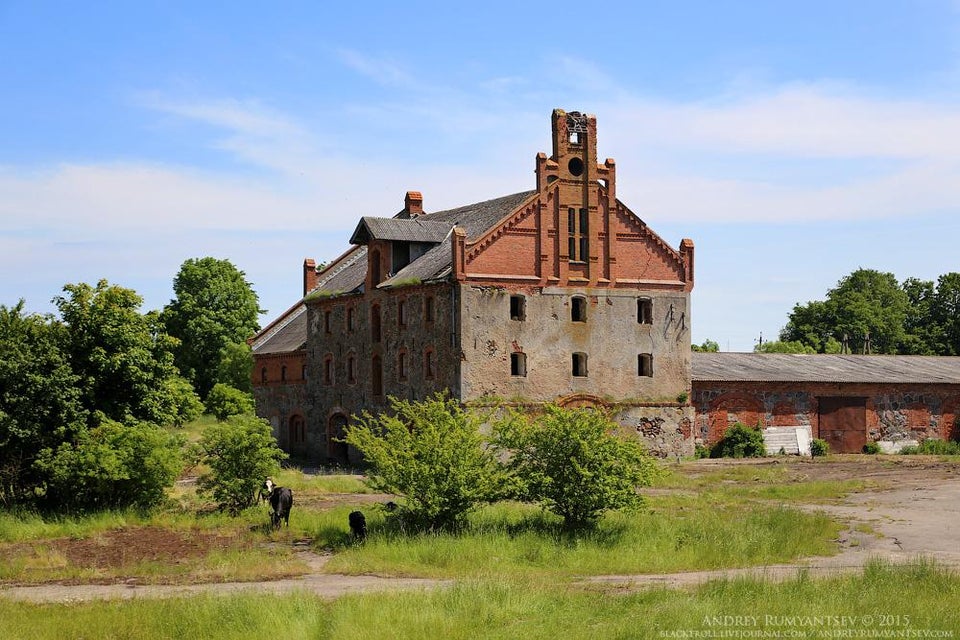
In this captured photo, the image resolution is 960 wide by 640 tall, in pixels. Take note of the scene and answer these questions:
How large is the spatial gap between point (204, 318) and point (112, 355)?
47596 mm

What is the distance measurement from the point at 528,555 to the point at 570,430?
387 cm

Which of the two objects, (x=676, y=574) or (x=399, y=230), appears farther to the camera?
(x=399, y=230)

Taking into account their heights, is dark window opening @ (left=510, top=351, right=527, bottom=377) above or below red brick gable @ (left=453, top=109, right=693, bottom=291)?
below

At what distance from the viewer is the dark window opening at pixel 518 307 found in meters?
45.8

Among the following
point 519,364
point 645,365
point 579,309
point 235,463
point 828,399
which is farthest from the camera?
point 828,399

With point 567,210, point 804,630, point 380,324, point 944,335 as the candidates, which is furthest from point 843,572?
point 944,335

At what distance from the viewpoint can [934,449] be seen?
53.2 metres

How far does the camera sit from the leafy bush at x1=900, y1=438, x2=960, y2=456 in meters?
53.0

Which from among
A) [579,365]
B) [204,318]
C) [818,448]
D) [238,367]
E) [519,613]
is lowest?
[519,613]

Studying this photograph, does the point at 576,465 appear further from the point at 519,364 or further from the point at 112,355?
the point at 519,364

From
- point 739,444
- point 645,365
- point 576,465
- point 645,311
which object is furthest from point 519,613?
point 739,444

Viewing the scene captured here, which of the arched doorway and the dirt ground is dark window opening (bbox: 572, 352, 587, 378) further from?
the dirt ground

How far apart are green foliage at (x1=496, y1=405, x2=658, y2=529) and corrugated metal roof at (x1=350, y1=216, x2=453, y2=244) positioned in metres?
23.4

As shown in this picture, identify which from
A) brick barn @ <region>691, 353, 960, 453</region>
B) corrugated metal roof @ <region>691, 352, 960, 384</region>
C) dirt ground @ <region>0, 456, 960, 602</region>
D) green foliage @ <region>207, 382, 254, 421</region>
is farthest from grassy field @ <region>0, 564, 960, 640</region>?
green foliage @ <region>207, 382, 254, 421</region>
